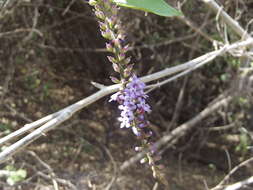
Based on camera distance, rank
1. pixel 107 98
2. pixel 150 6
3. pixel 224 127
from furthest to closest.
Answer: pixel 107 98, pixel 224 127, pixel 150 6

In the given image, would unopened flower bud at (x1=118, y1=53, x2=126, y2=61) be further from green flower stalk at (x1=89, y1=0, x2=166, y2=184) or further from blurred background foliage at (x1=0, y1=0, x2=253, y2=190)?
blurred background foliage at (x1=0, y1=0, x2=253, y2=190)

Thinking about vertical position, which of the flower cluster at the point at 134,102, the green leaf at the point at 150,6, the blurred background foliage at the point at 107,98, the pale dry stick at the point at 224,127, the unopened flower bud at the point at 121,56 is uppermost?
the green leaf at the point at 150,6

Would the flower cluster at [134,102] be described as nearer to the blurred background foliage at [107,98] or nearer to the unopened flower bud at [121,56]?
the unopened flower bud at [121,56]

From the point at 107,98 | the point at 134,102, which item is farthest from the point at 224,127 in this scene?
the point at 134,102

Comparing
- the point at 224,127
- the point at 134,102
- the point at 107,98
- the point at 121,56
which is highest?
→ the point at 121,56

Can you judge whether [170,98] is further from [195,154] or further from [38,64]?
[38,64]

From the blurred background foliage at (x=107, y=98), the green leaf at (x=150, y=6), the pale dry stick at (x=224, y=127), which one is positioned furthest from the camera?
the pale dry stick at (x=224, y=127)

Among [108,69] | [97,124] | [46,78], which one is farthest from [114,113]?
[46,78]

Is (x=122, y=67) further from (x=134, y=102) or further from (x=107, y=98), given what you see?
(x=107, y=98)

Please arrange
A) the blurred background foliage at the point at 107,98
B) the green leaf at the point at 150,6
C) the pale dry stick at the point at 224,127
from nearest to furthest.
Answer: the green leaf at the point at 150,6, the blurred background foliage at the point at 107,98, the pale dry stick at the point at 224,127

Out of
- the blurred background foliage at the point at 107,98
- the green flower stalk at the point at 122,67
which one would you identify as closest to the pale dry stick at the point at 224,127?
the blurred background foliage at the point at 107,98

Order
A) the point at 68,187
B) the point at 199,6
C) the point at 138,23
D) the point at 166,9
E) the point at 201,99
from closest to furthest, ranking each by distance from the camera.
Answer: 1. the point at 166,9
2. the point at 68,187
3. the point at 199,6
4. the point at 138,23
5. the point at 201,99
